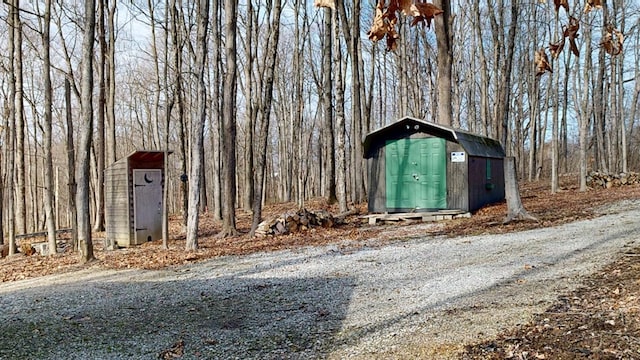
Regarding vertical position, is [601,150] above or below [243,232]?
above

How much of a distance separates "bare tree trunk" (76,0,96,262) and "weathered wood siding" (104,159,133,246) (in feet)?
11.5

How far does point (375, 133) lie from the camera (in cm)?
1407

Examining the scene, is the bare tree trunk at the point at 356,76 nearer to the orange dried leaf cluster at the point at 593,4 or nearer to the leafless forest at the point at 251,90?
the leafless forest at the point at 251,90

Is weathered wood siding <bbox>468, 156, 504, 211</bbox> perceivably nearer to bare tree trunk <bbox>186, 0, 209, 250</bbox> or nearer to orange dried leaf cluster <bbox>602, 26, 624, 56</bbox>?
bare tree trunk <bbox>186, 0, 209, 250</bbox>

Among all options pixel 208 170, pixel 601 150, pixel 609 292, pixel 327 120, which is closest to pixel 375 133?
pixel 327 120

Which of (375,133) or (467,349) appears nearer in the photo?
(467,349)

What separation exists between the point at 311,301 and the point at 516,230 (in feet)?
18.9

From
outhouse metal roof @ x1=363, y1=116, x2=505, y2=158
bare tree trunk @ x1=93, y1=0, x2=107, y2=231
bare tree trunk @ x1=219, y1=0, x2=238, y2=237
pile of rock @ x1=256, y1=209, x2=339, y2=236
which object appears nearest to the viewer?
bare tree trunk @ x1=219, y1=0, x2=238, y2=237

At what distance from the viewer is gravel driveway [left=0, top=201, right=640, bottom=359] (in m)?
4.23

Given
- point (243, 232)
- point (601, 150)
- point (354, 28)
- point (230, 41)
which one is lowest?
point (243, 232)

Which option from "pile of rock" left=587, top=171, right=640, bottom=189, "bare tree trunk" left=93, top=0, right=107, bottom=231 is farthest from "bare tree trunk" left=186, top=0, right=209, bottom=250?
"pile of rock" left=587, top=171, right=640, bottom=189

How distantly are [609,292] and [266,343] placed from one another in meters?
3.25

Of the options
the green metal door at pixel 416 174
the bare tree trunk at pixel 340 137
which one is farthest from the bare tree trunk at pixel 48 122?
the green metal door at pixel 416 174

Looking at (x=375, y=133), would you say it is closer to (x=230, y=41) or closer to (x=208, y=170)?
(x=230, y=41)
